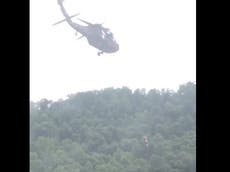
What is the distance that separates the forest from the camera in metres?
1.03

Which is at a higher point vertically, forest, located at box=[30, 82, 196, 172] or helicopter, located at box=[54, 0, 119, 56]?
helicopter, located at box=[54, 0, 119, 56]

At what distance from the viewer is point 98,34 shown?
→ 108cm

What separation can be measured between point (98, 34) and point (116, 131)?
271 mm

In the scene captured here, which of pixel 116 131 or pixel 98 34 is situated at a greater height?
pixel 98 34

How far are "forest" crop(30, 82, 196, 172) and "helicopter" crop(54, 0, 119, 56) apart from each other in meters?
0.11

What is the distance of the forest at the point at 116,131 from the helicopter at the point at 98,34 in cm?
11

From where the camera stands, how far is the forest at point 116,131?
3.36 feet

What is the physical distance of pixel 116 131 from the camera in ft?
3.39

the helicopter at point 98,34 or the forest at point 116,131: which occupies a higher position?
the helicopter at point 98,34

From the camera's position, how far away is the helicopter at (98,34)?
3.49ft
